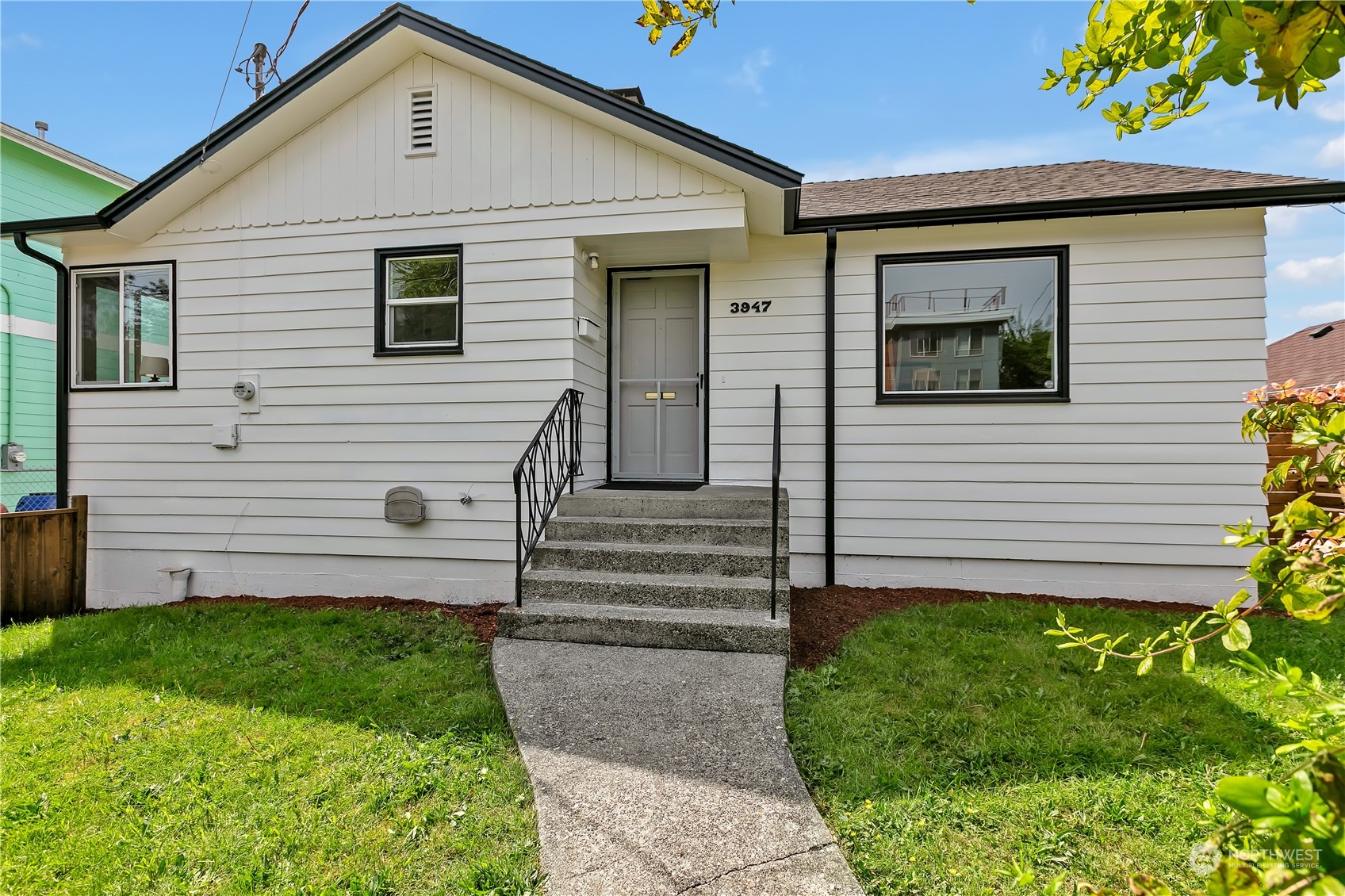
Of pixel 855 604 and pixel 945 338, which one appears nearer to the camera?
pixel 855 604

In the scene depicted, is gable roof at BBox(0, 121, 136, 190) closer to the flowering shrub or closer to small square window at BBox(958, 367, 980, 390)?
small square window at BBox(958, 367, 980, 390)

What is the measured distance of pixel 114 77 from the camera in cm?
721

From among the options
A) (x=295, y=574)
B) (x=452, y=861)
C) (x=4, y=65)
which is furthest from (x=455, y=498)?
(x=4, y=65)

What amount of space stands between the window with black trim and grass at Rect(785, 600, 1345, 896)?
424 centimetres

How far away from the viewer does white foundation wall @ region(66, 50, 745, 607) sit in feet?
18.4

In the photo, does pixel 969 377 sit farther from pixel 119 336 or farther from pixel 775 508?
pixel 119 336

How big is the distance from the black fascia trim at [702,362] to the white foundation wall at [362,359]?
13 centimetres

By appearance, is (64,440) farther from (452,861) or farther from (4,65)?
(452,861)

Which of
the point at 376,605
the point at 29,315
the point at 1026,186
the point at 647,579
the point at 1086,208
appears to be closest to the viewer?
the point at 647,579

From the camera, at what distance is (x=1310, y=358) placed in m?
12.8

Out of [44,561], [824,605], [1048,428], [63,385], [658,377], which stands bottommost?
[824,605]

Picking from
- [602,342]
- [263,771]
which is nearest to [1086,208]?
[602,342]

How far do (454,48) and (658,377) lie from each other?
329 cm

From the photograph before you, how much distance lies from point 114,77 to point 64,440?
412cm
